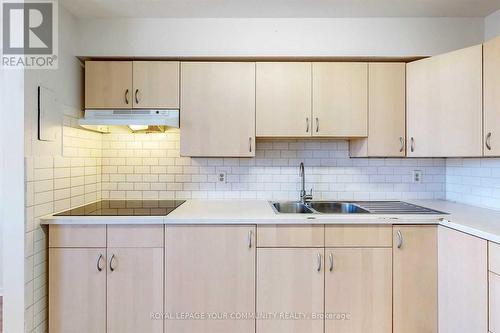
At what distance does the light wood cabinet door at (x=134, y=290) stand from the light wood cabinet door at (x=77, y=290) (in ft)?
0.19

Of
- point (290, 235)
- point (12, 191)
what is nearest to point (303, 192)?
point (290, 235)

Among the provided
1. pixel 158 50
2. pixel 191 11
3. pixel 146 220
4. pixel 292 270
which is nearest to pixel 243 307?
pixel 292 270

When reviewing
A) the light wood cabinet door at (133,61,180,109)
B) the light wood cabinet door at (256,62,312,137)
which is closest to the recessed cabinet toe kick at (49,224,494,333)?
the light wood cabinet door at (256,62,312,137)

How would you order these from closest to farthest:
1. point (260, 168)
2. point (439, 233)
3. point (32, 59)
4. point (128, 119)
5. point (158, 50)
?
point (32, 59) → point (439, 233) → point (128, 119) → point (158, 50) → point (260, 168)

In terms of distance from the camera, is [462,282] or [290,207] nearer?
[462,282]

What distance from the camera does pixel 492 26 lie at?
2.14 meters

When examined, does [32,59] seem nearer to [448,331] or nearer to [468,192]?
[448,331]

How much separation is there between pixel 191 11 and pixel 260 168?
1.32m

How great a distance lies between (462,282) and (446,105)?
1.15m

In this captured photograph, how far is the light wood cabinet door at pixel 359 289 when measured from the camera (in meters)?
1.88

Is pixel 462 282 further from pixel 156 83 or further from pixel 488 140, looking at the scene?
pixel 156 83

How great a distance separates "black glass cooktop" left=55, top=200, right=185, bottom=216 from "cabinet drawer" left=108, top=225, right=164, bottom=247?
0.09 m

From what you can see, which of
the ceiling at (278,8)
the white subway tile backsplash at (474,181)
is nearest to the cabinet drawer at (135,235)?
the ceiling at (278,8)

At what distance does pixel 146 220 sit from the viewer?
6.08 ft
